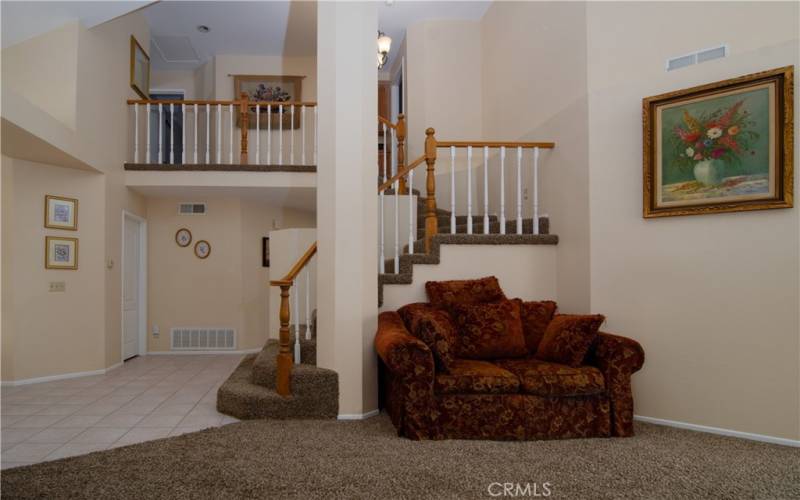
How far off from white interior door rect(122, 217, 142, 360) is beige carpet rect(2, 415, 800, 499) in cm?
360

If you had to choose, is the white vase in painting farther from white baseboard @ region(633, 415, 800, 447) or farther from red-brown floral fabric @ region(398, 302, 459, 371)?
red-brown floral fabric @ region(398, 302, 459, 371)

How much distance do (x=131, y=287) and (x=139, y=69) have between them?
116 inches

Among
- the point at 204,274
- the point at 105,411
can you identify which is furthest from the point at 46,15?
the point at 105,411

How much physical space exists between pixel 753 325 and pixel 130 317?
664cm

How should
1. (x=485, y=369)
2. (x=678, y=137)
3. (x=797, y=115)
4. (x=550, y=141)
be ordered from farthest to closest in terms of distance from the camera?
(x=550, y=141) → (x=678, y=137) → (x=485, y=369) → (x=797, y=115)

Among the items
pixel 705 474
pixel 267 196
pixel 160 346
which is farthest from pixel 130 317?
pixel 705 474

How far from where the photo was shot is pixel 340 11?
332 centimetres

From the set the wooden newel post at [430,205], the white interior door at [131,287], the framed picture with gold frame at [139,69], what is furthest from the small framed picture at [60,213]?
the wooden newel post at [430,205]

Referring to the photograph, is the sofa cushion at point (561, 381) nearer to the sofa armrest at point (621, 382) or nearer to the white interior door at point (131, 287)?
the sofa armrest at point (621, 382)

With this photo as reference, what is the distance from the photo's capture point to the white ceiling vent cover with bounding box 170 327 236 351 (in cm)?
632

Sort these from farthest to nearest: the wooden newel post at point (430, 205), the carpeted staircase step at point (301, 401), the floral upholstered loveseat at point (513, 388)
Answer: the wooden newel post at point (430, 205) → the carpeted staircase step at point (301, 401) → the floral upholstered loveseat at point (513, 388)

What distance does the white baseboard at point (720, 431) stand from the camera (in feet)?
9.16

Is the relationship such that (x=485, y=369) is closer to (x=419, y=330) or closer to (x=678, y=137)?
(x=419, y=330)

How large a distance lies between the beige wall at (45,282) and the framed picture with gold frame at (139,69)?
1.69 metres
